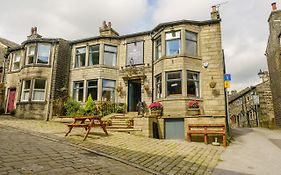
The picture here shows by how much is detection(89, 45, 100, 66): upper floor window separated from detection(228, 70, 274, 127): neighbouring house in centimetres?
1939

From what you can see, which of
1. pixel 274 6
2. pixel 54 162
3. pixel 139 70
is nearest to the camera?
pixel 54 162

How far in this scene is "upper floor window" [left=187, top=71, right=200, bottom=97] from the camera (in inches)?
572

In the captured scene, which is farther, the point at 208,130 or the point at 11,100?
the point at 11,100

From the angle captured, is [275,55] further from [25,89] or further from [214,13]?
[25,89]

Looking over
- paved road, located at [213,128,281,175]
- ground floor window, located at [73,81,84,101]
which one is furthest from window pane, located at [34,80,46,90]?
paved road, located at [213,128,281,175]

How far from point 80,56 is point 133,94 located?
20.4 ft

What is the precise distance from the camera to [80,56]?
1939 cm

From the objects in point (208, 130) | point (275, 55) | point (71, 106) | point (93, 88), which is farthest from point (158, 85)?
point (275, 55)

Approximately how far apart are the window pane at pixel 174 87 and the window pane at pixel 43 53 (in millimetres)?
11112

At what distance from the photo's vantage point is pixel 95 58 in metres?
18.6

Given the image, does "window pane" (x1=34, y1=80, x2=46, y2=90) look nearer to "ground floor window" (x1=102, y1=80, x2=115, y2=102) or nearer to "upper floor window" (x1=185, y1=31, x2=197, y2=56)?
"ground floor window" (x1=102, y1=80, x2=115, y2=102)

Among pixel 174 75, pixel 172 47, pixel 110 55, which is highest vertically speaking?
pixel 110 55

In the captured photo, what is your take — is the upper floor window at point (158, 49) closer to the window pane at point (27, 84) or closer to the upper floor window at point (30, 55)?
the upper floor window at point (30, 55)

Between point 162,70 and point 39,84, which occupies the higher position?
point 162,70
